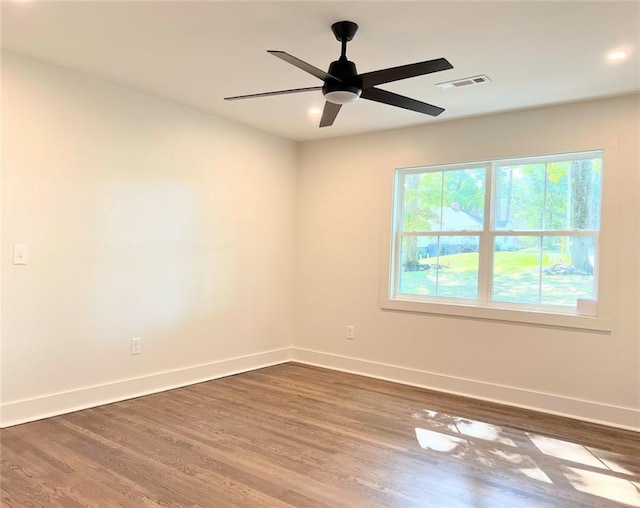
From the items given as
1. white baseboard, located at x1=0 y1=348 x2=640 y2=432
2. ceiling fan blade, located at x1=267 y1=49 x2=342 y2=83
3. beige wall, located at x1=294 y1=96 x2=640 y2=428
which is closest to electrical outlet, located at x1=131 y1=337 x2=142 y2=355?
white baseboard, located at x1=0 y1=348 x2=640 y2=432

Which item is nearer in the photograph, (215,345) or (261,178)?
(215,345)

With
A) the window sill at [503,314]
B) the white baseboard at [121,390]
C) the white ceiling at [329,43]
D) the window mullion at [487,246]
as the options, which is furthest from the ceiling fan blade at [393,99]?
the white baseboard at [121,390]

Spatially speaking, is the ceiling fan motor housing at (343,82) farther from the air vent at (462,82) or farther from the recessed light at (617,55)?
the recessed light at (617,55)

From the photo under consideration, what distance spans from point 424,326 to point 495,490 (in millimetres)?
2038

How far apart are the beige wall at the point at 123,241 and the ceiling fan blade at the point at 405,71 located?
85.2 inches

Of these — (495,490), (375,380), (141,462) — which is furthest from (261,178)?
(495,490)

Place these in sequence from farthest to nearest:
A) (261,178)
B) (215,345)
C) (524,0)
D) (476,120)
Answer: (261,178) < (215,345) < (476,120) < (524,0)

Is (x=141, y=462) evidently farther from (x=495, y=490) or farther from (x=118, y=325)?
(x=495, y=490)

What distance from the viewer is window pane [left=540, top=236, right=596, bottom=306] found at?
12.0 ft

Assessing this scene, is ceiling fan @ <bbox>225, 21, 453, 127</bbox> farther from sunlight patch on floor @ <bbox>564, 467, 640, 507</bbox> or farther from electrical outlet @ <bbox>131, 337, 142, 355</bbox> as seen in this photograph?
electrical outlet @ <bbox>131, 337, 142, 355</bbox>

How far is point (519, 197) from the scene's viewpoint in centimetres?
398

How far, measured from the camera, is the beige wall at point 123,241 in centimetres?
310

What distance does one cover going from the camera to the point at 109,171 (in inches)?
139

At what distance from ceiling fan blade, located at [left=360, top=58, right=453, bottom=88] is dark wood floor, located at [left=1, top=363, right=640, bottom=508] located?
6.83 ft
